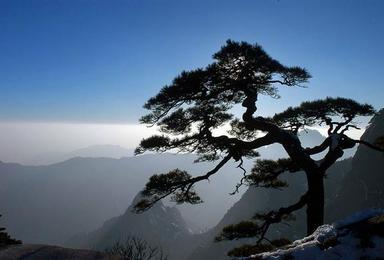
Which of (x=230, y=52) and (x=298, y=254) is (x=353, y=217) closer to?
(x=298, y=254)

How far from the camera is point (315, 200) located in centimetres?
1453

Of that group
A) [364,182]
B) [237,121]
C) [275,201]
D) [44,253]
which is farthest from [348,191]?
[44,253]

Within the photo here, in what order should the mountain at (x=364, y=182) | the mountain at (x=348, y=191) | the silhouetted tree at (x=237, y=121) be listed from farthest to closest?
the mountain at (x=348, y=191)
the mountain at (x=364, y=182)
the silhouetted tree at (x=237, y=121)

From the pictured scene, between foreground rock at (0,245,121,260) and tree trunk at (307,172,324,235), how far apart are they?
836 centimetres

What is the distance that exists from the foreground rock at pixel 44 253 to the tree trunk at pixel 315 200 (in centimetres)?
836

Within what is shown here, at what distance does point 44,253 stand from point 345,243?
20.9 feet

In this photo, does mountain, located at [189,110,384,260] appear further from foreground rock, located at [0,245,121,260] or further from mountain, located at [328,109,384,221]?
foreground rock, located at [0,245,121,260]

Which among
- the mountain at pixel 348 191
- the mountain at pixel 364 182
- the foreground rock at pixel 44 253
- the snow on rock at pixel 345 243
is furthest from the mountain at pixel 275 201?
the foreground rock at pixel 44 253

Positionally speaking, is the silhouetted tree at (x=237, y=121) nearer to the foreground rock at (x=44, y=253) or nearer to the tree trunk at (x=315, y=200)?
the tree trunk at (x=315, y=200)

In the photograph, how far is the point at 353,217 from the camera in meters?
8.23

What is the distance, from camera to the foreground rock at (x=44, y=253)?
8.28 meters

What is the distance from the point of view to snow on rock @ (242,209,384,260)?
23.1ft

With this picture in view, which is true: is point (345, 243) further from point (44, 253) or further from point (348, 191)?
point (348, 191)

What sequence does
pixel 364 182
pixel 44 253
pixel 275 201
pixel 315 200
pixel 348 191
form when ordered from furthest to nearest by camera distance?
pixel 275 201 → pixel 348 191 → pixel 364 182 → pixel 315 200 → pixel 44 253
